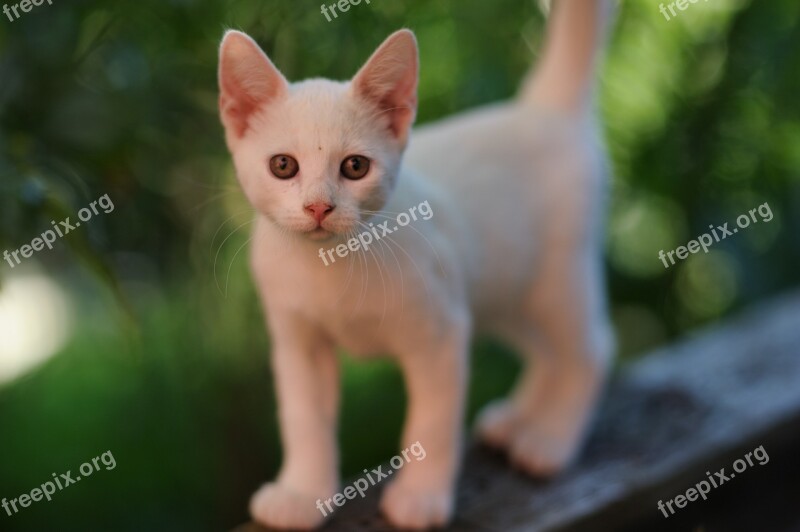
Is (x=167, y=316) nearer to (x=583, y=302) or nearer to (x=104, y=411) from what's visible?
(x=104, y=411)

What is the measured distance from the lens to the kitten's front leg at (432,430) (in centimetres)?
132

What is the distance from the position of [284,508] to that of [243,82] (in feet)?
2.04

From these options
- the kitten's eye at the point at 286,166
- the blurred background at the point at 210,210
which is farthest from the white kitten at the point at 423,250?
the blurred background at the point at 210,210

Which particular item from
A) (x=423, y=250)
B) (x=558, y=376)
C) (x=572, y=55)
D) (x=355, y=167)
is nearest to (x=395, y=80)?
(x=355, y=167)

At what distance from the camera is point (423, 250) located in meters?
1.27

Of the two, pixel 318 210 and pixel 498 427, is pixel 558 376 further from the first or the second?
pixel 318 210

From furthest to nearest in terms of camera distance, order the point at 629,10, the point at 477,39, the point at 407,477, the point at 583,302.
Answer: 1. the point at 629,10
2. the point at 477,39
3. the point at 583,302
4. the point at 407,477

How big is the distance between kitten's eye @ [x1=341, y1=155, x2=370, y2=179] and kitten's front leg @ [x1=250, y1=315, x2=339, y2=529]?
1.00ft

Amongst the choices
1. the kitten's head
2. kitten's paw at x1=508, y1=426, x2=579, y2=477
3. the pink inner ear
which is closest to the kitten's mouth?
the kitten's head

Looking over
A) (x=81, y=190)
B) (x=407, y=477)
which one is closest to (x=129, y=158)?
(x=81, y=190)

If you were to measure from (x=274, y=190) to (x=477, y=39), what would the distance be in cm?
93

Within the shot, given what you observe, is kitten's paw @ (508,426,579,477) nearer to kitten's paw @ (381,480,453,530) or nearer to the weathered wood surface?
the weathered wood surface

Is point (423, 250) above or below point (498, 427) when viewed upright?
above

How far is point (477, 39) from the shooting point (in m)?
1.86
